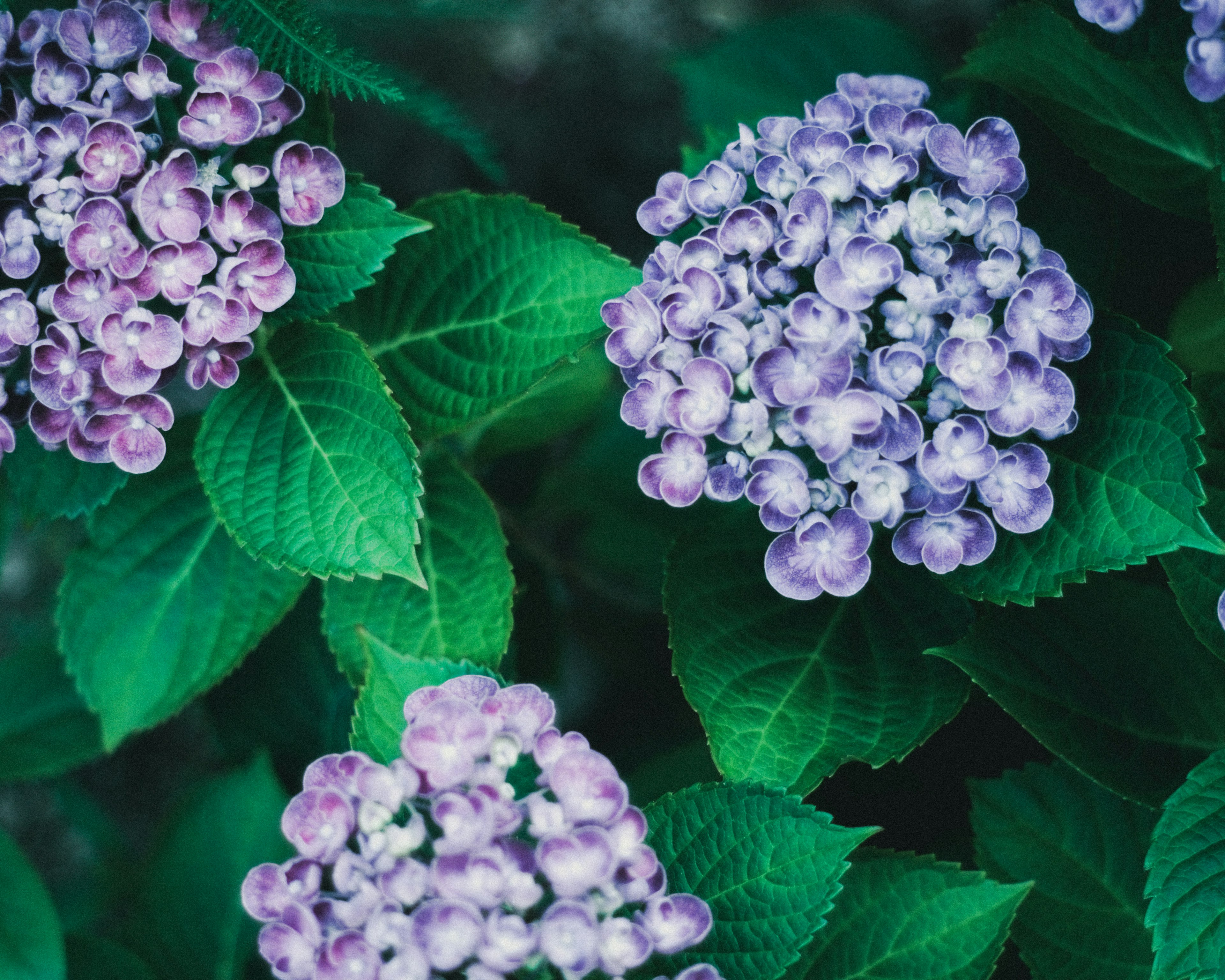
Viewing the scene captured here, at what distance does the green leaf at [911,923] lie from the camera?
1040mm

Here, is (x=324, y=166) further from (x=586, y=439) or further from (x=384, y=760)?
(x=586, y=439)

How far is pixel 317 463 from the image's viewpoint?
1112 millimetres

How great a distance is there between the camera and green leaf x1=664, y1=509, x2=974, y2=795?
3.54 feet

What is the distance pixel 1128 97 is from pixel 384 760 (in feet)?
3.48

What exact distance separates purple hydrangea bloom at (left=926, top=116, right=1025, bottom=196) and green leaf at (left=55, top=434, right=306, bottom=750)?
907mm

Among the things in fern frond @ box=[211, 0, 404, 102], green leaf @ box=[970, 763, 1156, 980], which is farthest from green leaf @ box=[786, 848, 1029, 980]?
fern frond @ box=[211, 0, 404, 102]

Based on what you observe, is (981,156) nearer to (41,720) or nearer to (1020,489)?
(1020,489)

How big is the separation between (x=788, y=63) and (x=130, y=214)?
1136mm

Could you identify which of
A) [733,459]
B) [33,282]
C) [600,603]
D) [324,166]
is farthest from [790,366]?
[600,603]

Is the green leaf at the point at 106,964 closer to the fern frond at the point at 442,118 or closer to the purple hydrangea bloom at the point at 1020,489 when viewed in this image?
the fern frond at the point at 442,118

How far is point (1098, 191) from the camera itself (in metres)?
1.30

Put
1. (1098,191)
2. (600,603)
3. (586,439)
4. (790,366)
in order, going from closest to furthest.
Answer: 1. (790,366)
2. (1098,191)
3. (600,603)
4. (586,439)

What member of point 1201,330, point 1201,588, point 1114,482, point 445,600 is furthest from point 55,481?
point 1201,330

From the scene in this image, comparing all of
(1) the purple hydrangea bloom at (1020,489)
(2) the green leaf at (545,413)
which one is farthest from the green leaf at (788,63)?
(1) the purple hydrangea bloom at (1020,489)
